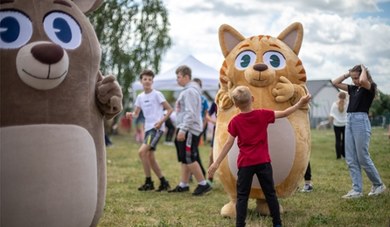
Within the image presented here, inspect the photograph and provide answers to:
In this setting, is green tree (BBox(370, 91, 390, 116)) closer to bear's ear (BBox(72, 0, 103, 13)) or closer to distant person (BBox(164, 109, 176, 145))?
bear's ear (BBox(72, 0, 103, 13))

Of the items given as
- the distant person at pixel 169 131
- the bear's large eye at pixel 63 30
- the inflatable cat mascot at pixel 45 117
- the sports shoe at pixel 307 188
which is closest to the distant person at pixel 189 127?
the sports shoe at pixel 307 188

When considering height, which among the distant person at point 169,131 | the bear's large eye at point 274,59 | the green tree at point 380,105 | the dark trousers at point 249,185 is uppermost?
the bear's large eye at point 274,59

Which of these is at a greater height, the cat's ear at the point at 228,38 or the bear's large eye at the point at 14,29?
the bear's large eye at the point at 14,29

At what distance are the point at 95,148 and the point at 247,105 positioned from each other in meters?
1.56

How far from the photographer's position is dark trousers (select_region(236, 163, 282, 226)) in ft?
14.6

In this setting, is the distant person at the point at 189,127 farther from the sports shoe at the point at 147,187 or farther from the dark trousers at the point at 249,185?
the dark trousers at the point at 249,185

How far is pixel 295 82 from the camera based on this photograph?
514 cm

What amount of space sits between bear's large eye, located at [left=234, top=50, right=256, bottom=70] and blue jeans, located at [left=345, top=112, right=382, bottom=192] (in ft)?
5.99

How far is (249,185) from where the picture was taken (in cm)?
448

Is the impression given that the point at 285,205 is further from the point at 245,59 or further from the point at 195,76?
the point at 195,76

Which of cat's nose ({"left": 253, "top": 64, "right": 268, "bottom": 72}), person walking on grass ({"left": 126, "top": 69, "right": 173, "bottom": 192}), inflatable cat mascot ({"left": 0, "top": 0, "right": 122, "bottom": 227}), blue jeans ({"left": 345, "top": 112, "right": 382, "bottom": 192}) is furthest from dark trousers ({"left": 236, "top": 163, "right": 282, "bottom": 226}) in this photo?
person walking on grass ({"left": 126, "top": 69, "right": 173, "bottom": 192})

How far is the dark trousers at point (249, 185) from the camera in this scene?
4.44m

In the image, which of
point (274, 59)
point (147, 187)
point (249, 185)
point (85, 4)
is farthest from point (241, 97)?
point (147, 187)

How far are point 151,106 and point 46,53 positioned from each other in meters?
4.56
